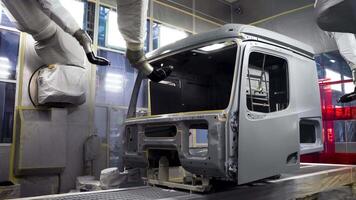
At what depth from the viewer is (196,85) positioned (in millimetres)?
4320

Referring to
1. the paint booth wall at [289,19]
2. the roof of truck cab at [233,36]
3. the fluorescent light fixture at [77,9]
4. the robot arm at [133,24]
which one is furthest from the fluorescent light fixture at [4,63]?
the paint booth wall at [289,19]

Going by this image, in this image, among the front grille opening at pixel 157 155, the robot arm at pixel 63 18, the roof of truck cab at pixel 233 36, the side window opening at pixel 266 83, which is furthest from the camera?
the front grille opening at pixel 157 155

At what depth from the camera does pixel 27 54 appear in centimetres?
550

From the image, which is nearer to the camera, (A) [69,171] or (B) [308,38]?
(A) [69,171]

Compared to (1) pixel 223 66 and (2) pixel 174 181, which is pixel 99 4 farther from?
(2) pixel 174 181

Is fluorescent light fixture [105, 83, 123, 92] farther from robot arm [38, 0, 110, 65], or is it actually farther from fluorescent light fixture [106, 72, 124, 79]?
robot arm [38, 0, 110, 65]

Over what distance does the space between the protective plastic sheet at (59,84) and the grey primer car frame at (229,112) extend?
187 cm

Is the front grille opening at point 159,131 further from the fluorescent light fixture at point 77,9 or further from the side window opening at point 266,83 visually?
the fluorescent light fixture at point 77,9

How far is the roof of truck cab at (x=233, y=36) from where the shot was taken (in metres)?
2.91

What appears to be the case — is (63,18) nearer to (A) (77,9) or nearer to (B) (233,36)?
(B) (233,36)

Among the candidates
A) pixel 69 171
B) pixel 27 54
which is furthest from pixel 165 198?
pixel 27 54

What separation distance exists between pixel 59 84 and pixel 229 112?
3.55 metres

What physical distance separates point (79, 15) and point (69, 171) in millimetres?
3142

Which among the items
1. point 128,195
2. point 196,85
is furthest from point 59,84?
point 128,195
